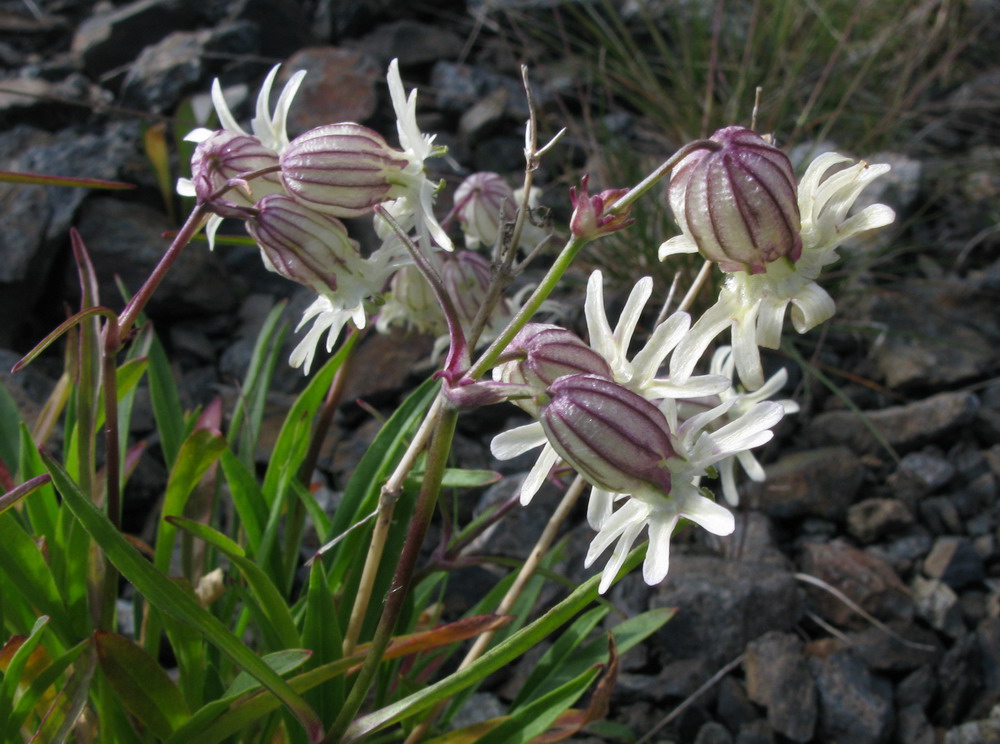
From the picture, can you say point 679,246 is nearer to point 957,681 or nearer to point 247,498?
point 247,498

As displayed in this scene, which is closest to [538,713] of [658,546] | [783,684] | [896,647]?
[658,546]

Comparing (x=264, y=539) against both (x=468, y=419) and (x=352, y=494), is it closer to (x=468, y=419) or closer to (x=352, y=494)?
(x=352, y=494)

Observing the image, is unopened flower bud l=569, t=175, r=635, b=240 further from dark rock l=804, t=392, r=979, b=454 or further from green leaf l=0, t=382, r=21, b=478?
dark rock l=804, t=392, r=979, b=454

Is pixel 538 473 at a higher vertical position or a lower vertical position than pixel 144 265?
higher

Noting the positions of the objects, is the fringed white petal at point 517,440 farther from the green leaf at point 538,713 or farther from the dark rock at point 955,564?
the dark rock at point 955,564

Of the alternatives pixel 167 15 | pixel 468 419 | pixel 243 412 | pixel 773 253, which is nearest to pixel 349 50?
pixel 167 15

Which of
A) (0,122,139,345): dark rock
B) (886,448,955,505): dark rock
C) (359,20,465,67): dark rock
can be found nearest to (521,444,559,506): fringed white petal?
(886,448,955,505): dark rock

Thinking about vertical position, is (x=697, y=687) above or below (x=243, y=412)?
below
